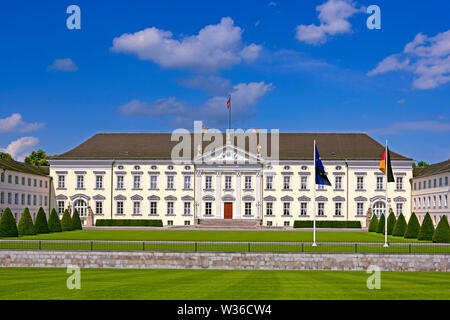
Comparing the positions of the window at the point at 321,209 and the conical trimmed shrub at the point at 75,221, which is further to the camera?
the window at the point at 321,209

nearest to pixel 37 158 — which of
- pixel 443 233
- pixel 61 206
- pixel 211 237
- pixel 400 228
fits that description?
pixel 61 206

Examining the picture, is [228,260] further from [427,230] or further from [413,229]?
[413,229]

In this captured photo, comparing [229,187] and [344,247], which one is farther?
[229,187]

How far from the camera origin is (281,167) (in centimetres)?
7469

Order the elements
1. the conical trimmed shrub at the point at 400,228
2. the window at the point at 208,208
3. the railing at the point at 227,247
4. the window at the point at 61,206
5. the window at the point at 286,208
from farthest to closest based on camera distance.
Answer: the window at the point at 61,206
the window at the point at 208,208
the window at the point at 286,208
the conical trimmed shrub at the point at 400,228
the railing at the point at 227,247

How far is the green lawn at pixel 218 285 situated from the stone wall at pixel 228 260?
1282 millimetres

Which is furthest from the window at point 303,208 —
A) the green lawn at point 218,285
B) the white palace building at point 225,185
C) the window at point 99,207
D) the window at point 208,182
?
the green lawn at point 218,285

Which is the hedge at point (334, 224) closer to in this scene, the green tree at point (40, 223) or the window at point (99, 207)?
the window at point (99, 207)

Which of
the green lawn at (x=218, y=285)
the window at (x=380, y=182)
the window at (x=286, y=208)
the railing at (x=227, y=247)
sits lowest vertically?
the green lawn at (x=218, y=285)

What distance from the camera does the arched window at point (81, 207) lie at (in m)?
75.4

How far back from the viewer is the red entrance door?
7531 cm
